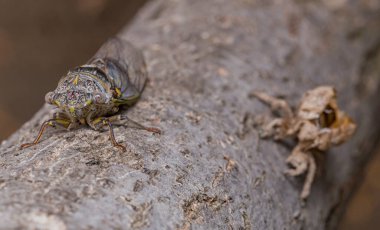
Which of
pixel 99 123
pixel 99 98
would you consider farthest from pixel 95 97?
pixel 99 123

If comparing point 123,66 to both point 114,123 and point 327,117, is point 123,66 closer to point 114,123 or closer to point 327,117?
point 114,123

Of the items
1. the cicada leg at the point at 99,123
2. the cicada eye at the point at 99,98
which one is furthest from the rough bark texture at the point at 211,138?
the cicada eye at the point at 99,98

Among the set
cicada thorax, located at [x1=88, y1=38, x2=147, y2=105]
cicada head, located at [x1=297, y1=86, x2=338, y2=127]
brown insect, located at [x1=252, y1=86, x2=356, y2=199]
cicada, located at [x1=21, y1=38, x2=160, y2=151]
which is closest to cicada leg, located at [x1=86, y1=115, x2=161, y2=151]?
cicada, located at [x1=21, y1=38, x2=160, y2=151]

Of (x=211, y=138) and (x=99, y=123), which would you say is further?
(x=211, y=138)

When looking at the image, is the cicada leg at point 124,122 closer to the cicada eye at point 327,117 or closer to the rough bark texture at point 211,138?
the rough bark texture at point 211,138

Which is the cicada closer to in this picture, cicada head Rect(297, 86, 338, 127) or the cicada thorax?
the cicada thorax

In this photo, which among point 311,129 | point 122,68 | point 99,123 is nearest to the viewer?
point 99,123

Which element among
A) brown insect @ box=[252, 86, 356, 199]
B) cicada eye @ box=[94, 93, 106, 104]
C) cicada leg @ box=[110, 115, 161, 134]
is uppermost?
cicada eye @ box=[94, 93, 106, 104]
